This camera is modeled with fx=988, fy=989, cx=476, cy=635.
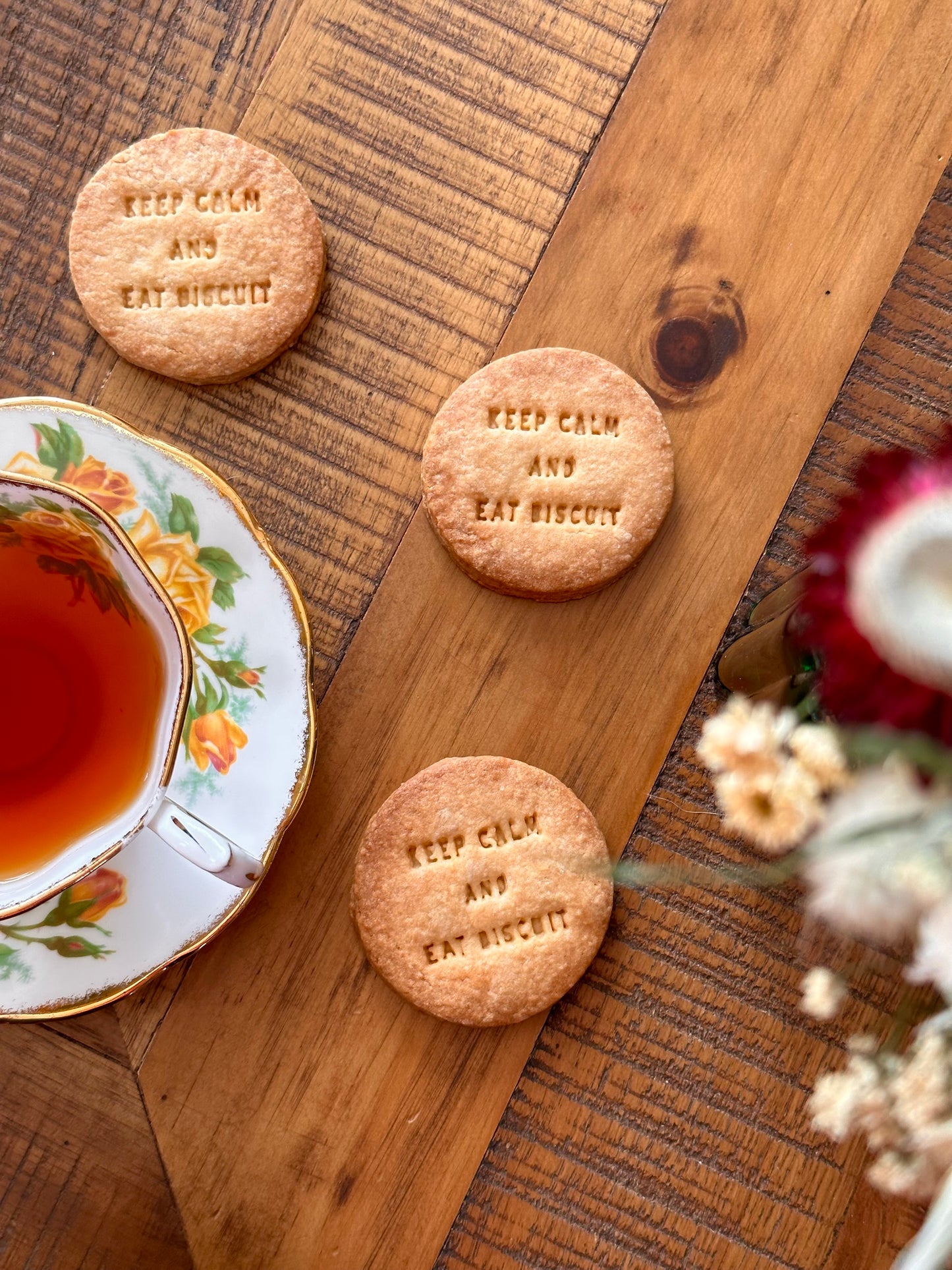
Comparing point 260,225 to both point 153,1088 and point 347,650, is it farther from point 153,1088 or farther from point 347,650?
point 153,1088

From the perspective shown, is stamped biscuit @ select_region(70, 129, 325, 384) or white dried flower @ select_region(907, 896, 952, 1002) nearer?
white dried flower @ select_region(907, 896, 952, 1002)

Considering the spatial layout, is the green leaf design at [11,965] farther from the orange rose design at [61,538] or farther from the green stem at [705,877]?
the green stem at [705,877]

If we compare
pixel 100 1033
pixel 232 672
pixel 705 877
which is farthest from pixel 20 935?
pixel 705 877

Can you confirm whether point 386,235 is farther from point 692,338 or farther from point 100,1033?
point 100,1033

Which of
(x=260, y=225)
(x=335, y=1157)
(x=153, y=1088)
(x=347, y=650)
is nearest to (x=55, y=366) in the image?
(x=260, y=225)

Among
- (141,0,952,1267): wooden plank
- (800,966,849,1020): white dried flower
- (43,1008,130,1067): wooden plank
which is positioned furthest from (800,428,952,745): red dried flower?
(43,1008,130,1067): wooden plank

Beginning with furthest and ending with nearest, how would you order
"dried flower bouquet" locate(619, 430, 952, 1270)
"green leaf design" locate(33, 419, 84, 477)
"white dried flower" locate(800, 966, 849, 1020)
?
"green leaf design" locate(33, 419, 84, 477), "white dried flower" locate(800, 966, 849, 1020), "dried flower bouquet" locate(619, 430, 952, 1270)

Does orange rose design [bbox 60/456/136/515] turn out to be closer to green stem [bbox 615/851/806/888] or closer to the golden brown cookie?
the golden brown cookie
